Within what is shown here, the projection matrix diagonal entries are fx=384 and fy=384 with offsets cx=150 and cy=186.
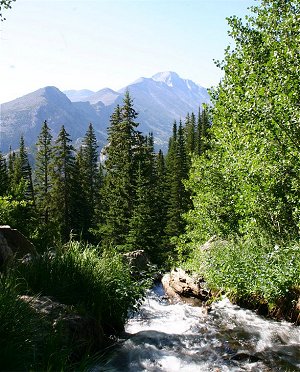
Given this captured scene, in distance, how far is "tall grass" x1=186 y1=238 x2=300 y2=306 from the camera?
1176 centimetres

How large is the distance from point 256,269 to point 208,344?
3078 millimetres

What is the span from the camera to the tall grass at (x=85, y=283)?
9.41 m

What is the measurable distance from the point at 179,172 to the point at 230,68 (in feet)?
143

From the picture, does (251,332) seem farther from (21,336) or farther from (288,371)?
(21,336)

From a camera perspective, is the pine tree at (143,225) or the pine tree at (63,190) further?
the pine tree at (63,190)

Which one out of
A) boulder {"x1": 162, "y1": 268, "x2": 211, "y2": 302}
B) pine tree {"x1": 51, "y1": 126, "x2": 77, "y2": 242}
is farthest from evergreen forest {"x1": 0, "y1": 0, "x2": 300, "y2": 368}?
pine tree {"x1": 51, "y1": 126, "x2": 77, "y2": 242}

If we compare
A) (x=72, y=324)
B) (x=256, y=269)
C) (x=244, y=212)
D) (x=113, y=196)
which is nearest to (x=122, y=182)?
(x=113, y=196)

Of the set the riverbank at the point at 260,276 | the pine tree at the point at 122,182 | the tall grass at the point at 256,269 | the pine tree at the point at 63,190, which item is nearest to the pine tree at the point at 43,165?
the pine tree at the point at 63,190

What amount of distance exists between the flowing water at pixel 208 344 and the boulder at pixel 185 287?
2541 millimetres

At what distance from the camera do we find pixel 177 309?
1577cm

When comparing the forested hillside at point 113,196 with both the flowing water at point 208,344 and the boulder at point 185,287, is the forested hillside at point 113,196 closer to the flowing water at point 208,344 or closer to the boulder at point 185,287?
the boulder at point 185,287

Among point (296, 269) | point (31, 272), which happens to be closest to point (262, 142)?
point (296, 269)

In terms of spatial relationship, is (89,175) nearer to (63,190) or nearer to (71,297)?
(63,190)

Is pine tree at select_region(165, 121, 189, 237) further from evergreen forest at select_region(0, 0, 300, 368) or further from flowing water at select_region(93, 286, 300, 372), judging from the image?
flowing water at select_region(93, 286, 300, 372)
